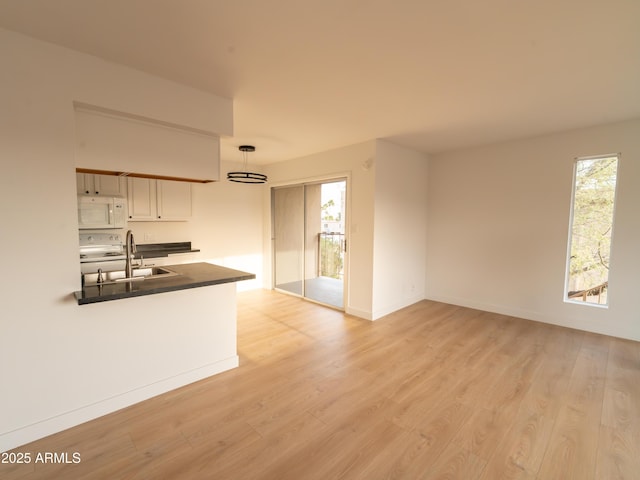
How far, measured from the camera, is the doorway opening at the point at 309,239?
5.36m

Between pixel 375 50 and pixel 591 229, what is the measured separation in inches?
154

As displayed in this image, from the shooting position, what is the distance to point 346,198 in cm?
454

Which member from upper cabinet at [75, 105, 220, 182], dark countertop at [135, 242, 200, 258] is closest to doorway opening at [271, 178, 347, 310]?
dark countertop at [135, 242, 200, 258]

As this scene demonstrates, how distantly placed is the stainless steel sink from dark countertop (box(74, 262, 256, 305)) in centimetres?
7

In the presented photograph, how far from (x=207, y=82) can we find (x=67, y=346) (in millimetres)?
2310

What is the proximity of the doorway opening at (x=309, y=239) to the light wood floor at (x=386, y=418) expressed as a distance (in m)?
2.16

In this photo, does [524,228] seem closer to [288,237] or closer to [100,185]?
[288,237]

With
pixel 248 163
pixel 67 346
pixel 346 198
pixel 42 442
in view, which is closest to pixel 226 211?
pixel 248 163

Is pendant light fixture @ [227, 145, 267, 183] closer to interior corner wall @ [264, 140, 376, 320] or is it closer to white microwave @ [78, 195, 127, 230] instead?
interior corner wall @ [264, 140, 376, 320]

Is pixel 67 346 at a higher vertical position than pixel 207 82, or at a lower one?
lower

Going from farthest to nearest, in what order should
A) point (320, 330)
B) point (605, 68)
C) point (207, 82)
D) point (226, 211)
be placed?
1. point (226, 211)
2. point (320, 330)
3. point (207, 82)
4. point (605, 68)

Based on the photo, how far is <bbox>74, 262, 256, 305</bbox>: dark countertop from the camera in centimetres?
202

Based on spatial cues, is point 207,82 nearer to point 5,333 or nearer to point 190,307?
point 190,307

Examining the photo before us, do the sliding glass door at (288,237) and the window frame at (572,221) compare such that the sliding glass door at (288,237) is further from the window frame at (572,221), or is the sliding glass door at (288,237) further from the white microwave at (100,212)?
the window frame at (572,221)
